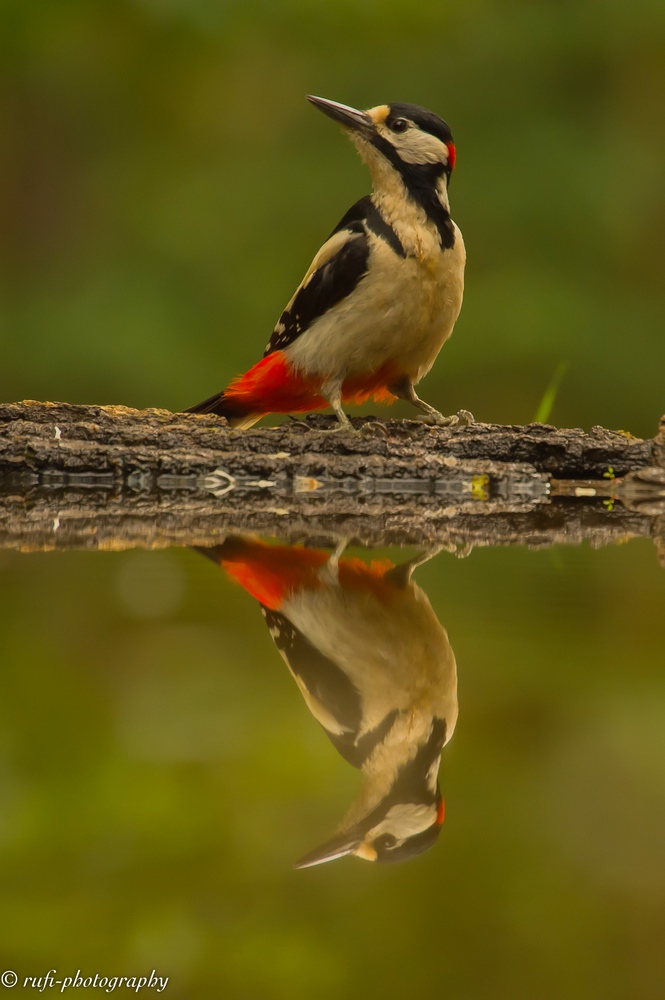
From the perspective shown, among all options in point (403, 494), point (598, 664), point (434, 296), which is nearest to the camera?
point (598, 664)

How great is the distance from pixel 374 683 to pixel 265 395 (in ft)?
8.04

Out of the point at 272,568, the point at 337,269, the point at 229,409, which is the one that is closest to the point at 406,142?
the point at 337,269

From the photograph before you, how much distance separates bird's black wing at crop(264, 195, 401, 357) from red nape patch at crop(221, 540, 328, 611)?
4.53ft


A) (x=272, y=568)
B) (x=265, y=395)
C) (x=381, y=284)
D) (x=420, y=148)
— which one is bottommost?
(x=265, y=395)

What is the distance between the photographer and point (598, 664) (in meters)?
0.98

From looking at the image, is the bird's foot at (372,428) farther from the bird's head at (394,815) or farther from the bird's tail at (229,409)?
the bird's head at (394,815)

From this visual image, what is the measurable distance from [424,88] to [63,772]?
7.97 metres

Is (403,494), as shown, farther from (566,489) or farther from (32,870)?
(32,870)

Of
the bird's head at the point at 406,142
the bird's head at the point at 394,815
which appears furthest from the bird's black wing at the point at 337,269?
the bird's head at the point at 394,815

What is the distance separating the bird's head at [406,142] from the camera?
3.14m

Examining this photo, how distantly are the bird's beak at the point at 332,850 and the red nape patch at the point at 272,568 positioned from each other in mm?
572

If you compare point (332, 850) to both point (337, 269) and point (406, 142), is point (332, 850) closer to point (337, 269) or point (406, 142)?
point (337, 269)

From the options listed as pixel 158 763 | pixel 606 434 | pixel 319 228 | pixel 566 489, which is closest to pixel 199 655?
pixel 158 763

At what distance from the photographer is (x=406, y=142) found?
316 cm
